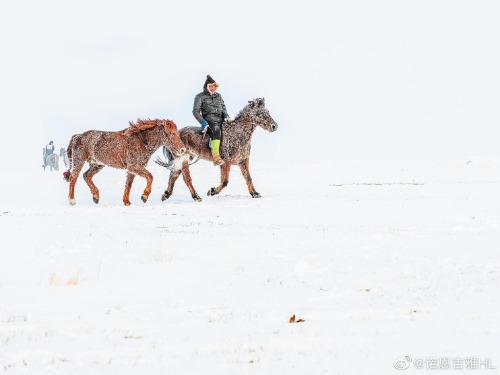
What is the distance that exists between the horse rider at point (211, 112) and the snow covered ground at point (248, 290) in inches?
116

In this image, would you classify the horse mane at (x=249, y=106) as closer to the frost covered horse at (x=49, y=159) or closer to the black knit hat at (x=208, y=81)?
the black knit hat at (x=208, y=81)

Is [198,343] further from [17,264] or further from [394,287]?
[17,264]

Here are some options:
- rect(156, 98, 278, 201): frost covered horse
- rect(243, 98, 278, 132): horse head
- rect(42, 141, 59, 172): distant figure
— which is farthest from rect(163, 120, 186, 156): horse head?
rect(42, 141, 59, 172): distant figure

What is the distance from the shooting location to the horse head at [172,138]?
1368 cm

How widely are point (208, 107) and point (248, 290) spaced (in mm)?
9354

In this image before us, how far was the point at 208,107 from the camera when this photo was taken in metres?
14.4

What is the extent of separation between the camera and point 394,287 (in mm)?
5379

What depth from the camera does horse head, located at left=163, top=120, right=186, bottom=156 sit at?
13.7 m

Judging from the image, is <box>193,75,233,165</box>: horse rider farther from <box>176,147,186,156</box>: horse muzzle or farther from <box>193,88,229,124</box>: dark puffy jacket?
<box>176,147,186,156</box>: horse muzzle

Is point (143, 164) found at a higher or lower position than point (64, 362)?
higher

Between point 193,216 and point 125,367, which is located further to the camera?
point 193,216

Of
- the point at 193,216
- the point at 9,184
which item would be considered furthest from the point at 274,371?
the point at 9,184

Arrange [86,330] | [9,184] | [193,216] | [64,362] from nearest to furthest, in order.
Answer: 1. [64,362]
2. [86,330]
3. [193,216]
4. [9,184]

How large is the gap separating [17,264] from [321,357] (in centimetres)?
453
